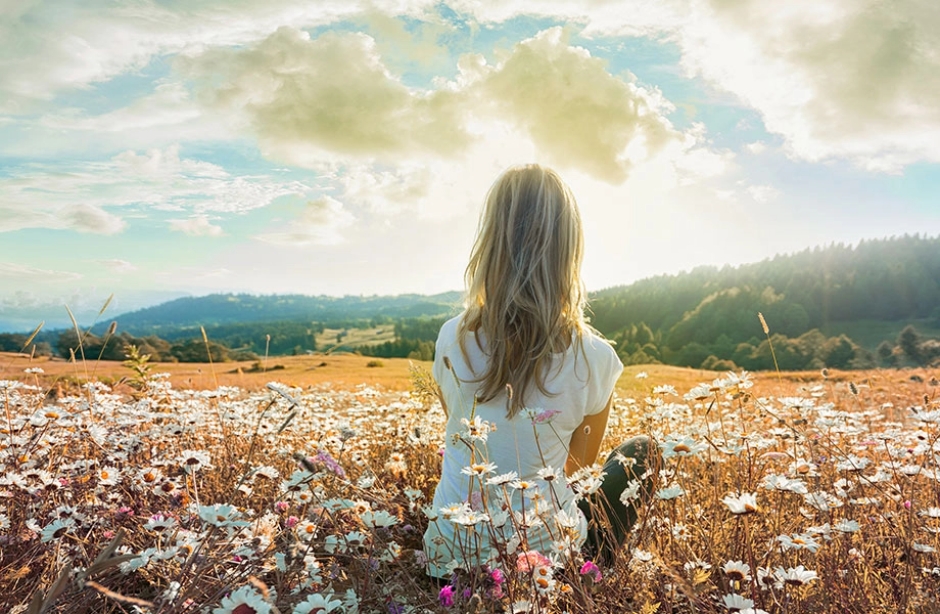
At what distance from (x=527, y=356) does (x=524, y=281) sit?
0.36 meters

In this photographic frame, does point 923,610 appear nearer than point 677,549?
Yes

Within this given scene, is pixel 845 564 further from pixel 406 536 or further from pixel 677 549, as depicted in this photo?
pixel 406 536

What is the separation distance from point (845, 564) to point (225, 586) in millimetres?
2461

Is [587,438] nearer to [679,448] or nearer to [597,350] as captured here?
[597,350]

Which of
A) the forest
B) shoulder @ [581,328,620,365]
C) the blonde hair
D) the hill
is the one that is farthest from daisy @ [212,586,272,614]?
the hill

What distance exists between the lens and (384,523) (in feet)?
6.99

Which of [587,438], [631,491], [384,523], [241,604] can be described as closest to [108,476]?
[384,523]

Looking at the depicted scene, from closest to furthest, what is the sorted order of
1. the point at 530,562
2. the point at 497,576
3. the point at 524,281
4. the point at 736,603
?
the point at 736,603
the point at 530,562
the point at 497,576
the point at 524,281

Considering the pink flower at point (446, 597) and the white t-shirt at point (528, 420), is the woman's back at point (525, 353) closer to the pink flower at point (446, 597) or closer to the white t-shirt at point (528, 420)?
the white t-shirt at point (528, 420)

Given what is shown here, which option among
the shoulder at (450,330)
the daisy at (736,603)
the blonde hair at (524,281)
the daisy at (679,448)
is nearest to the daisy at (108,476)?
the shoulder at (450,330)

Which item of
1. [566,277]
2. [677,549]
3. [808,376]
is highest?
[566,277]

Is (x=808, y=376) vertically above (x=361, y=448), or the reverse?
(x=361, y=448)

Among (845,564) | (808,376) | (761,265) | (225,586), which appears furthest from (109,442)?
(761,265)

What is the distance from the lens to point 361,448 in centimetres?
495
